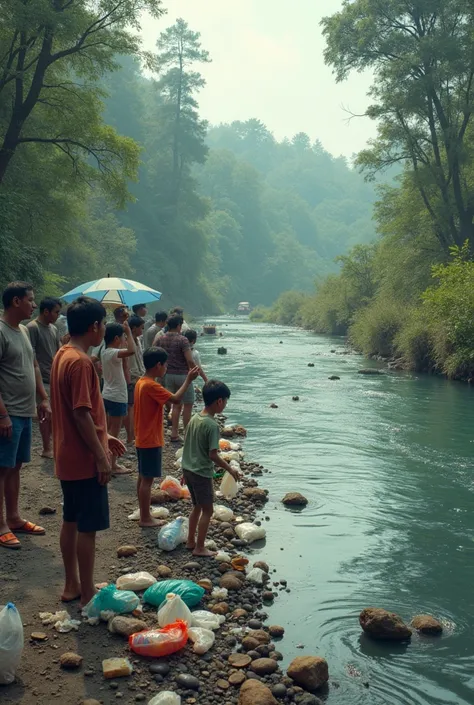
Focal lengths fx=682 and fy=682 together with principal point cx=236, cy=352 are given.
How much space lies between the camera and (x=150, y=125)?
68688 millimetres

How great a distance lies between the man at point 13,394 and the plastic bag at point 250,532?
218 centimetres

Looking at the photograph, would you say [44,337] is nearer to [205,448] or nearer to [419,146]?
[205,448]

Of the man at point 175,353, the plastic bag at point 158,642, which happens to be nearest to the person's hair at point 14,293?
the plastic bag at point 158,642

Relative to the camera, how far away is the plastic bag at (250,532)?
6617 mm

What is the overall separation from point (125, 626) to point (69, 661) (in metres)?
0.48

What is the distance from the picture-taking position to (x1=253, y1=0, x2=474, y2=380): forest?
23.7 metres

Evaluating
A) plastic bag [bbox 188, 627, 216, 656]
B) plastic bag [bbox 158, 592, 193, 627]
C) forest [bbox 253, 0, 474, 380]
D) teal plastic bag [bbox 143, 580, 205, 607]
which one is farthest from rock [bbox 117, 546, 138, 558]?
forest [bbox 253, 0, 474, 380]

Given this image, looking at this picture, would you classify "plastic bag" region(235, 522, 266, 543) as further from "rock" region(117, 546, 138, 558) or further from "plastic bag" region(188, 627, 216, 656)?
"plastic bag" region(188, 627, 216, 656)

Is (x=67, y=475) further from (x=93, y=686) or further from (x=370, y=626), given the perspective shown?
(x=370, y=626)

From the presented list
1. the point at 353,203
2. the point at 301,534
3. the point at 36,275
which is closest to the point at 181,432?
the point at 301,534

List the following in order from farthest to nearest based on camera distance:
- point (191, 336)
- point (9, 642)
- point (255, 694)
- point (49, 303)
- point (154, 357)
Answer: point (191, 336)
point (49, 303)
point (154, 357)
point (255, 694)
point (9, 642)

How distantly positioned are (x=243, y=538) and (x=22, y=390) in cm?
263

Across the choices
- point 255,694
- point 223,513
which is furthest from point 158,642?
point 223,513

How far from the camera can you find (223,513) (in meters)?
6.97
